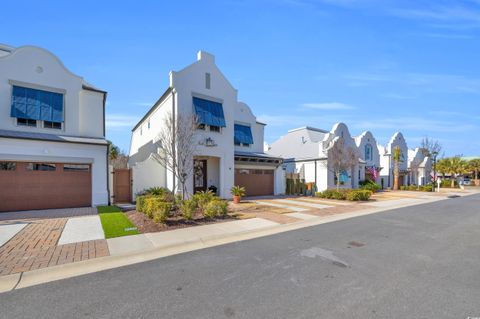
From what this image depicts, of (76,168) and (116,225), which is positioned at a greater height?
(76,168)

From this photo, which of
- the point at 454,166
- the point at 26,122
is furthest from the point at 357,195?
the point at 454,166

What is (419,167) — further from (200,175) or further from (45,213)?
(45,213)

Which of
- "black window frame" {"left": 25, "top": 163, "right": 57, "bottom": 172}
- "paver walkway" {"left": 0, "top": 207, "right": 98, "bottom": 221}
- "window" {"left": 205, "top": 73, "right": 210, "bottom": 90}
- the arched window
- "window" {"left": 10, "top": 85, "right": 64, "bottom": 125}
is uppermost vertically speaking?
"window" {"left": 205, "top": 73, "right": 210, "bottom": 90}

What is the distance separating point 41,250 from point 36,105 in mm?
11739

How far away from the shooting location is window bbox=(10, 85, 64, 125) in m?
14.1

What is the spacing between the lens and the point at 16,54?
14406mm

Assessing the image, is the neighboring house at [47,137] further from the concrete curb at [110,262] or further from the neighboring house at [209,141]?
the concrete curb at [110,262]

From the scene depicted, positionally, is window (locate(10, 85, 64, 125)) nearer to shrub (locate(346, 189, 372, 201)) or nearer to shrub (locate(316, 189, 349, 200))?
shrub (locate(316, 189, 349, 200))

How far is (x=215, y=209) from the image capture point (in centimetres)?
1132

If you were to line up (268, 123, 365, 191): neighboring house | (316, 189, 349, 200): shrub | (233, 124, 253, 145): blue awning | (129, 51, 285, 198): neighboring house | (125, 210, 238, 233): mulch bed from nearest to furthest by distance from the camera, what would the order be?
1. (125, 210, 238, 233): mulch bed
2. (129, 51, 285, 198): neighboring house
3. (316, 189, 349, 200): shrub
4. (233, 124, 253, 145): blue awning
5. (268, 123, 365, 191): neighboring house

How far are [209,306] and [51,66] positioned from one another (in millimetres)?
17859

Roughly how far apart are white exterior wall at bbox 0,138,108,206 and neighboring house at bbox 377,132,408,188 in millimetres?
38041

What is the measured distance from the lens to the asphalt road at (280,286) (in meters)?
3.91

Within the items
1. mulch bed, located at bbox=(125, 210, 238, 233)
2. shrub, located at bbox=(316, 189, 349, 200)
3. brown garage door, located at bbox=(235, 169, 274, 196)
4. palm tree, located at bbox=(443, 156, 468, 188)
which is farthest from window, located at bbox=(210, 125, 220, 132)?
palm tree, located at bbox=(443, 156, 468, 188)
